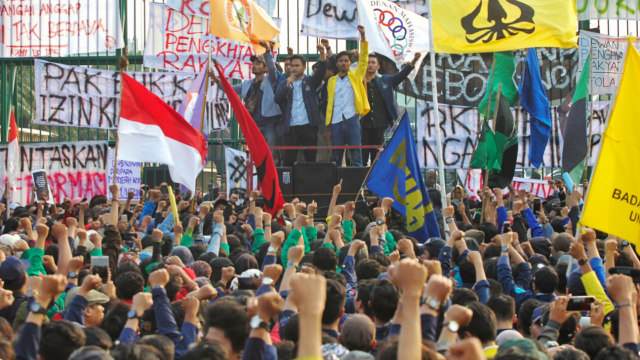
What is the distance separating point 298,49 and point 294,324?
10.8 metres

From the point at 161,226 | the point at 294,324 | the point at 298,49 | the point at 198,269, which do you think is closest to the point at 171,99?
the point at 298,49

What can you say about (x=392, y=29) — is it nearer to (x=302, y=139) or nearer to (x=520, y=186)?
(x=302, y=139)

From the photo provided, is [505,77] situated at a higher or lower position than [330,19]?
lower

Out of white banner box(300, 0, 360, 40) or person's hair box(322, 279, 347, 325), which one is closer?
person's hair box(322, 279, 347, 325)

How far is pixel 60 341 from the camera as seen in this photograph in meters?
3.97

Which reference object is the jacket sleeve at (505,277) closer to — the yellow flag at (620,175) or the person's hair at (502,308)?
the yellow flag at (620,175)

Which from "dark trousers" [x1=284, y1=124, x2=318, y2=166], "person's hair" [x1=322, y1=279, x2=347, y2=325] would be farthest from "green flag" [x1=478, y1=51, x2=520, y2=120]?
"person's hair" [x1=322, y1=279, x2=347, y2=325]

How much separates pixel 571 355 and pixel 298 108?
9282mm

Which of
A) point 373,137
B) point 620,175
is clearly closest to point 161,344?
point 620,175

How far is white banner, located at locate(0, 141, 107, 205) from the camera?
14.9 m

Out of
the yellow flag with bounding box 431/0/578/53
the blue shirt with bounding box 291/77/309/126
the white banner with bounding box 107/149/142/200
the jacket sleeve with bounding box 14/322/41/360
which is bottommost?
the jacket sleeve with bounding box 14/322/41/360

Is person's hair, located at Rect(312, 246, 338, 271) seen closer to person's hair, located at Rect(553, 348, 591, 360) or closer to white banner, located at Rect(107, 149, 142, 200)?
person's hair, located at Rect(553, 348, 591, 360)

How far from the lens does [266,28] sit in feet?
44.6

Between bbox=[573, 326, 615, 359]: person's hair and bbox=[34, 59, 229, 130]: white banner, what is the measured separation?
38.7ft
